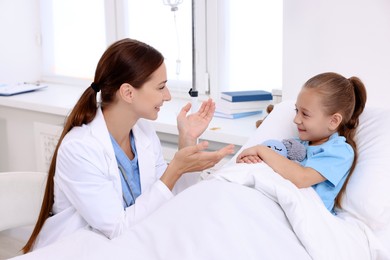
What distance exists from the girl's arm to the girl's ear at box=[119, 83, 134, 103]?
375 mm

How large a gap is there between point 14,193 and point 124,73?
1.67 ft

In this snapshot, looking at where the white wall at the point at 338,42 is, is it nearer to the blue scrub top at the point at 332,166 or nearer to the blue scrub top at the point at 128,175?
the blue scrub top at the point at 332,166

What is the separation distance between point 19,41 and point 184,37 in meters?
1.15

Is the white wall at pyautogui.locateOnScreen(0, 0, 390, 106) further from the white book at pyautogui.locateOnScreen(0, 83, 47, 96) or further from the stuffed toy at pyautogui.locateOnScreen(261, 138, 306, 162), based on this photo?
the white book at pyautogui.locateOnScreen(0, 83, 47, 96)

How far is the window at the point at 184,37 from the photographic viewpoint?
2581 mm

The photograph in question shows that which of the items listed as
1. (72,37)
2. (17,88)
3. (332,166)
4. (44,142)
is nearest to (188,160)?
(332,166)

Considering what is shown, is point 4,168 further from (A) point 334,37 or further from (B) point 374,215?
(B) point 374,215

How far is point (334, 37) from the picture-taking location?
6.64ft

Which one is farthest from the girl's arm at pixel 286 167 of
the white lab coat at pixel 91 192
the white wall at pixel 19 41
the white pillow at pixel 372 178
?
the white wall at pixel 19 41

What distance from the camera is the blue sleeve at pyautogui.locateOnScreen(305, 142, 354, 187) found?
1497 millimetres

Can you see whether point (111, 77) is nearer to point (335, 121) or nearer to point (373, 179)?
point (335, 121)

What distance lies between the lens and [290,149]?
1.62 meters

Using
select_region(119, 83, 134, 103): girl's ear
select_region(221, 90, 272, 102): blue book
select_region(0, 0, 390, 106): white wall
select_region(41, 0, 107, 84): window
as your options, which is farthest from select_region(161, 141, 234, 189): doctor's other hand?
select_region(41, 0, 107, 84): window

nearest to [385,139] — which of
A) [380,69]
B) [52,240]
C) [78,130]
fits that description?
[380,69]
